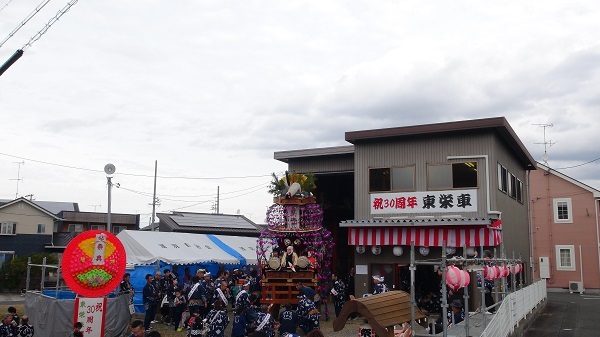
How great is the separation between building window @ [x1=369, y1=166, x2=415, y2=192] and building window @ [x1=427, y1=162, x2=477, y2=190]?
71cm

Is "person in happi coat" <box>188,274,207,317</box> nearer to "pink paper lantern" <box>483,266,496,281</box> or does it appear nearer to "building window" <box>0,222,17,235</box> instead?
"pink paper lantern" <box>483,266,496,281</box>

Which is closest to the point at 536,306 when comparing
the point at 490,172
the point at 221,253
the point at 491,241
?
the point at 491,241

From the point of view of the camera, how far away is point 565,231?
3494cm

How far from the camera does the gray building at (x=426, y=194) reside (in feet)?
61.2

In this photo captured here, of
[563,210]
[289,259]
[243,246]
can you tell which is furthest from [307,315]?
[563,210]

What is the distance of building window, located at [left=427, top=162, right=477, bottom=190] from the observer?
19.1 meters

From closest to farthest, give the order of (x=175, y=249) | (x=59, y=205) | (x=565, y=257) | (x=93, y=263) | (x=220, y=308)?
(x=220, y=308) < (x=93, y=263) < (x=175, y=249) < (x=565, y=257) < (x=59, y=205)

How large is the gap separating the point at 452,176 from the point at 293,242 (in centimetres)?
619

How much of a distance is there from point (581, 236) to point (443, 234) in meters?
20.6

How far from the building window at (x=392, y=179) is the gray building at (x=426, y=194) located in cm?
4

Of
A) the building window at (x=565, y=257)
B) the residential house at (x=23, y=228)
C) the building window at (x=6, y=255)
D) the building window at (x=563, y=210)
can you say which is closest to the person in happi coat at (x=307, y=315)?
the building window at (x=565, y=257)

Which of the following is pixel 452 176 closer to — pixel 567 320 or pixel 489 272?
pixel 567 320

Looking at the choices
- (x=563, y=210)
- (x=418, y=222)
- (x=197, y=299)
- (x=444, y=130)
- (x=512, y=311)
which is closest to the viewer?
(x=512, y=311)

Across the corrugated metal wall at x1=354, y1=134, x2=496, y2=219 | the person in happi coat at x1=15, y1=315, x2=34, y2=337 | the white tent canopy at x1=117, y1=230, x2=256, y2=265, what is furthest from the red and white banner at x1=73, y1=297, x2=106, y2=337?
the corrugated metal wall at x1=354, y1=134, x2=496, y2=219
